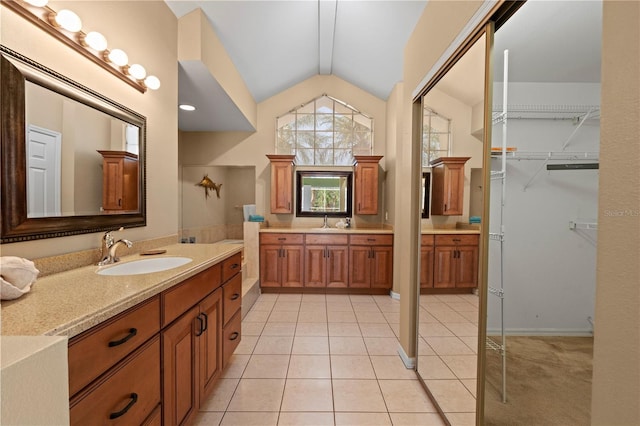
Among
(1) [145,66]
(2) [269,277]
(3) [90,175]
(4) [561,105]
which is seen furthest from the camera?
(2) [269,277]

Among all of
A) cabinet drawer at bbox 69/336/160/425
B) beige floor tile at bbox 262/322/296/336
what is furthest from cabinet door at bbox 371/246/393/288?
cabinet drawer at bbox 69/336/160/425

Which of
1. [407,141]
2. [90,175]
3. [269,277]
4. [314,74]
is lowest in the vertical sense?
[269,277]

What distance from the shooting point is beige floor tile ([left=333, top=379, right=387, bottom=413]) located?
1650 mm

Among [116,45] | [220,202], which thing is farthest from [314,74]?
[116,45]

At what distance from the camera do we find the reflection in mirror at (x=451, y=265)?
4.42ft

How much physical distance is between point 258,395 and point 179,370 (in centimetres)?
73

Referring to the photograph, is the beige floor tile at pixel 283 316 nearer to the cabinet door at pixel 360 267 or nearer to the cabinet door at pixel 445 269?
the cabinet door at pixel 360 267

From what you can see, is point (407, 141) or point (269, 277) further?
point (269, 277)

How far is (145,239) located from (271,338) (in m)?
1.44

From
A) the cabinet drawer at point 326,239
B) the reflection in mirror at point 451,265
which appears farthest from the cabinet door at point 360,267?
the reflection in mirror at point 451,265

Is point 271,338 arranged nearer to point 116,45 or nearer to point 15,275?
point 15,275

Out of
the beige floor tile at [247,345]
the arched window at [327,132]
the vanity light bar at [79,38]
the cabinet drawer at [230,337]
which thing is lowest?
the beige floor tile at [247,345]

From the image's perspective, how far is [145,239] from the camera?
1916 mm

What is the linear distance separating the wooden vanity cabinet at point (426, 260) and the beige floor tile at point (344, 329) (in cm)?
106
